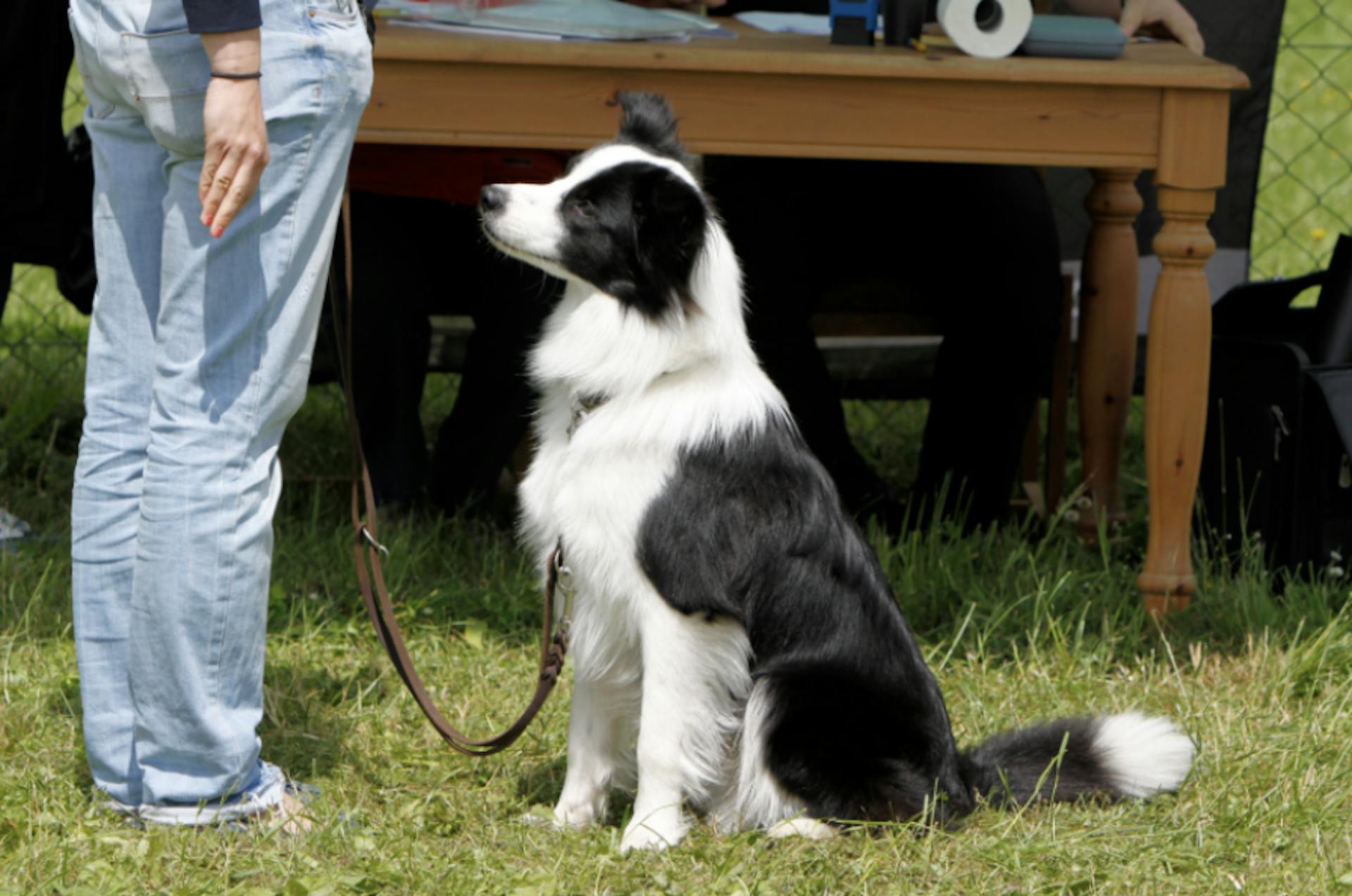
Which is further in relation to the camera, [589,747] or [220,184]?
[589,747]

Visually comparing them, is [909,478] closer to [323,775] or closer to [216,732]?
[323,775]

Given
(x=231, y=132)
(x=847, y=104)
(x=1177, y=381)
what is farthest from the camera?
(x=1177, y=381)

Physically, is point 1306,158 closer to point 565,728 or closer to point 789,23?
point 789,23

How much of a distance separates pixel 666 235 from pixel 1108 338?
1704mm

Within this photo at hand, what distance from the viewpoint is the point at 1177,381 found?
8.99 ft

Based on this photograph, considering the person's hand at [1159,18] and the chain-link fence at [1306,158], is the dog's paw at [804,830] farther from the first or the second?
the chain-link fence at [1306,158]

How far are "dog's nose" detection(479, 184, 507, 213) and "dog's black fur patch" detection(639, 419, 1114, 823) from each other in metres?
0.44

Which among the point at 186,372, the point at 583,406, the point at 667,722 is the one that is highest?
the point at 186,372

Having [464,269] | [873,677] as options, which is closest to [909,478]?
[464,269]

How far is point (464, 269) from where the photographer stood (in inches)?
134

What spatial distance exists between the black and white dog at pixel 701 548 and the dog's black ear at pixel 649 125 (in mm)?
51

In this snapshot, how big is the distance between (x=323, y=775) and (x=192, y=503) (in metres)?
0.65

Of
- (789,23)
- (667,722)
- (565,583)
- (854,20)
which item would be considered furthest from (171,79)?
(789,23)

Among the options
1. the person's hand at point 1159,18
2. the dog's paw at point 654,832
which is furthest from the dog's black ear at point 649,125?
the person's hand at point 1159,18
